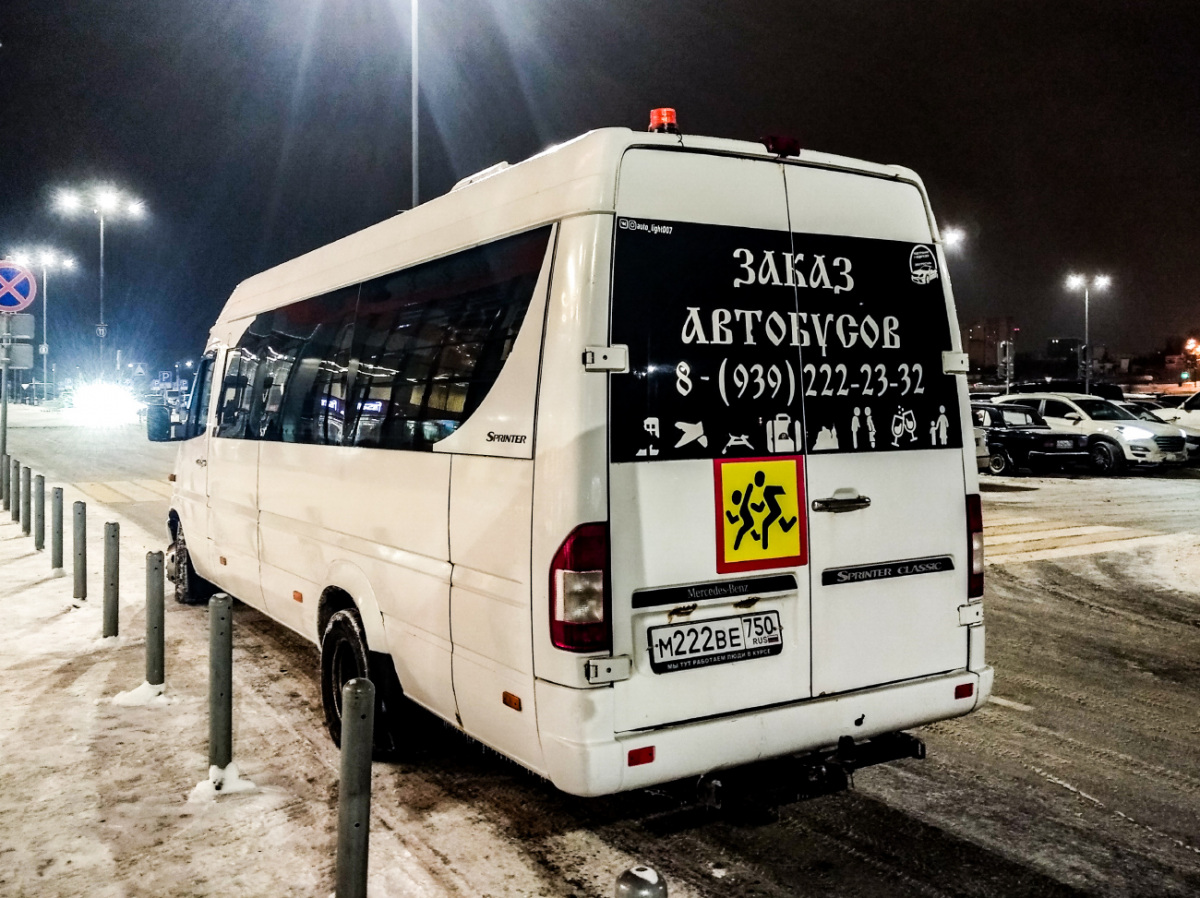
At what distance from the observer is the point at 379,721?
483cm

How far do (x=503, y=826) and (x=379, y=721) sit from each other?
3.25ft

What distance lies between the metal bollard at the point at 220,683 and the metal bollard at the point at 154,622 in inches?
54.6

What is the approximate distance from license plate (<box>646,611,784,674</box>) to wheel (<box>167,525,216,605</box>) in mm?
6140

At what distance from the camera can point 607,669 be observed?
341cm

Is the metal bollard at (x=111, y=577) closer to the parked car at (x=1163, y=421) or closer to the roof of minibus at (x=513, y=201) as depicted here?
the roof of minibus at (x=513, y=201)

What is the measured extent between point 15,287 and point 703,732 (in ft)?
40.1

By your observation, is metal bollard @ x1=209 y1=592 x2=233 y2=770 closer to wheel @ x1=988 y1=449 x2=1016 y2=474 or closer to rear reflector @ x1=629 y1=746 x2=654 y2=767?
rear reflector @ x1=629 y1=746 x2=654 y2=767

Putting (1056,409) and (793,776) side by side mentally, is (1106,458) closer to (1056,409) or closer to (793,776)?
(1056,409)

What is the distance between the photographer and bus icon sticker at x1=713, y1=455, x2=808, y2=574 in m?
3.69

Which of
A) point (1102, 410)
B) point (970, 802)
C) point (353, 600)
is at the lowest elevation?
point (970, 802)

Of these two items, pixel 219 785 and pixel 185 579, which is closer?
pixel 219 785

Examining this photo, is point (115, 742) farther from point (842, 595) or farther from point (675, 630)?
point (842, 595)

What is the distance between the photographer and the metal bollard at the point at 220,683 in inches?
182

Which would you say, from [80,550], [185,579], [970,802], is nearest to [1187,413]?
[970,802]
